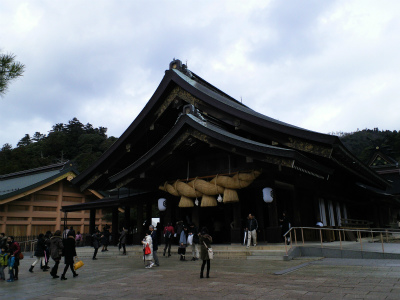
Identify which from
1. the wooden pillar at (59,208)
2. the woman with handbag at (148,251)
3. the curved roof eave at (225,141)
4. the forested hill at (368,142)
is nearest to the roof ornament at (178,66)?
the curved roof eave at (225,141)

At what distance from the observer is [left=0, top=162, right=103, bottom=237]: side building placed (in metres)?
22.2

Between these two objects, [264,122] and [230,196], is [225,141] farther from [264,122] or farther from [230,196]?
[230,196]

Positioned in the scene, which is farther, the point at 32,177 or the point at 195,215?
the point at 32,177

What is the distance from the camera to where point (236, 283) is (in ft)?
22.8

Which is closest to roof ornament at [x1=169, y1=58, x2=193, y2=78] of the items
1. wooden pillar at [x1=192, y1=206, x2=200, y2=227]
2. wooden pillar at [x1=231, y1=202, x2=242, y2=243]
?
wooden pillar at [x1=192, y1=206, x2=200, y2=227]

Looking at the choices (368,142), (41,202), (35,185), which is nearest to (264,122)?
(35,185)

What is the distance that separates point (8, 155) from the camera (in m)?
50.2

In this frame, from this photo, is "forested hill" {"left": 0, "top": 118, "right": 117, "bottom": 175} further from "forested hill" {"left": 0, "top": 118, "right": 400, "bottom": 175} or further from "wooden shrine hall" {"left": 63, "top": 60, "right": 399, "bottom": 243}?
"wooden shrine hall" {"left": 63, "top": 60, "right": 399, "bottom": 243}

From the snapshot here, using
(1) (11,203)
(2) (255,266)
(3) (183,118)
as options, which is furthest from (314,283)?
(1) (11,203)

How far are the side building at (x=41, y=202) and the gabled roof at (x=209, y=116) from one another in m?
8.65

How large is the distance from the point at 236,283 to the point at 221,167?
745 cm

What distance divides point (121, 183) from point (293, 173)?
7.75 meters

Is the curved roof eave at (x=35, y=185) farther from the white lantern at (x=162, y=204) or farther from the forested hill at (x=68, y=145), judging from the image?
the forested hill at (x=68, y=145)

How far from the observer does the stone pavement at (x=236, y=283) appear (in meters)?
5.86
